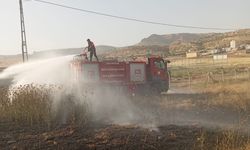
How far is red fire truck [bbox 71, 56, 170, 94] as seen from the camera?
22219 millimetres

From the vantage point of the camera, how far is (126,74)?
2386 cm

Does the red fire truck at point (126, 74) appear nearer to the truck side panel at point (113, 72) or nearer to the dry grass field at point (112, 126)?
the truck side panel at point (113, 72)

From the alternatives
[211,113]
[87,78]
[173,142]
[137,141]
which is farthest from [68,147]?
[87,78]

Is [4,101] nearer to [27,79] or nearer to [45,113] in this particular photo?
[45,113]

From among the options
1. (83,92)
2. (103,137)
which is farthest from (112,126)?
(83,92)

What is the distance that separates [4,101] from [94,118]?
10.6 feet

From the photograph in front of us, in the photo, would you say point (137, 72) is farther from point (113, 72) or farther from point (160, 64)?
point (160, 64)

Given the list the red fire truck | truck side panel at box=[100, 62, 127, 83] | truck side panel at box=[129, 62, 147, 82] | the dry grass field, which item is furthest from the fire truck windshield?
the dry grass field

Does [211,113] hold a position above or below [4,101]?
below

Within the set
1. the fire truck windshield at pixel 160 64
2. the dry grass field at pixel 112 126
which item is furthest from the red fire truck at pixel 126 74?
the dry grass field at pixel 112 126

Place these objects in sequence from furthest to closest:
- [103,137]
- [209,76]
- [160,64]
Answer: [209,76] → [160,64] → [103,137]

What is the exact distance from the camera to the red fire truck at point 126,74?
22219mm

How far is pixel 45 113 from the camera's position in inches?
524

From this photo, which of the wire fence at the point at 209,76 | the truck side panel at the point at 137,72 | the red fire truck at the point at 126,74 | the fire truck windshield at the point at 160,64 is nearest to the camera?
the red fire truck at the point at 126,74
